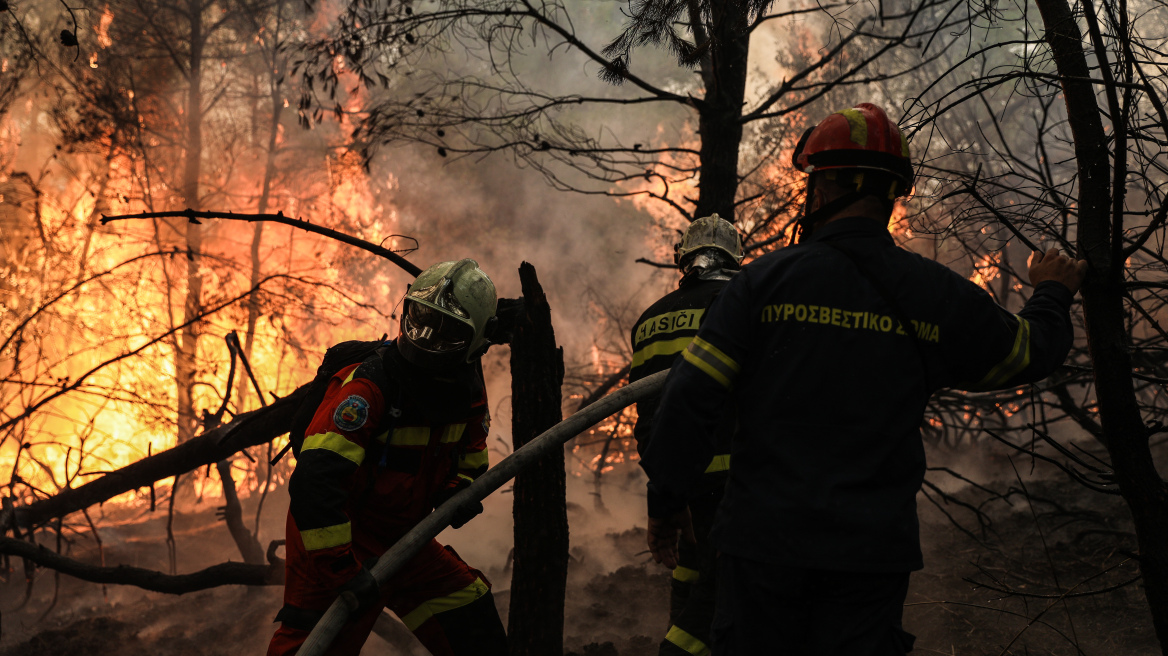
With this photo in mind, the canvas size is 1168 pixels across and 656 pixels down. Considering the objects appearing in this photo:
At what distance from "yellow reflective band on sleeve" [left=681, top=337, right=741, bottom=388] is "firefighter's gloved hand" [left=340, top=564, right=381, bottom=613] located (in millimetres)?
1564

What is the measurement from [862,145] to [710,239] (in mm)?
1817

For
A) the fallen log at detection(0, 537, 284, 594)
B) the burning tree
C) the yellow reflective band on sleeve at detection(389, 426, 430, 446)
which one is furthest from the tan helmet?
the fallen log at detection(0, 537, 284, 594)

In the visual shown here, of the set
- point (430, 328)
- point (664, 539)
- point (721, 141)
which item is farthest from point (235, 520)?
point (664, 539)

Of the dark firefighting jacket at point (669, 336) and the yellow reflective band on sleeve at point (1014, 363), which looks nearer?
the yellow reflective band on sleeve at point (1014, 363)

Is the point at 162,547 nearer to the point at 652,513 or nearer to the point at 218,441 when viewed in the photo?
the point at 218,441

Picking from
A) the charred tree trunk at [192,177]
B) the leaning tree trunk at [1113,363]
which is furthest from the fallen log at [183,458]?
the charred tree trunk at [192,177]

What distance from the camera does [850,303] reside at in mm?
1878

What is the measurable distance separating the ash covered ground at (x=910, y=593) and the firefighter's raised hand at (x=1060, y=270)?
4.48 feet

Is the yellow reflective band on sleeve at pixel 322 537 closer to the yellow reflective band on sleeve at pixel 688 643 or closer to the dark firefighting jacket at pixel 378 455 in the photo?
the dark firefighting jacket at pixel 378 455

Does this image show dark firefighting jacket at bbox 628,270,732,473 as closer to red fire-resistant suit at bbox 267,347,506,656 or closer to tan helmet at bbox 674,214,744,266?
tan helmet at bbox 674,214,744,266

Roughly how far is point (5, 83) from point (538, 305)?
15244 millimetres

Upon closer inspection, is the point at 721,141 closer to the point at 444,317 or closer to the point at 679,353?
the point at 679,353

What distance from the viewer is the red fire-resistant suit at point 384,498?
2672mm

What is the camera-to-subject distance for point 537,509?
356 cm
